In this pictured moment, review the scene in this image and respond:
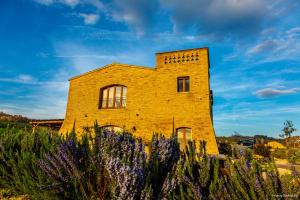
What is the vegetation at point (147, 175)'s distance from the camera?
175cm

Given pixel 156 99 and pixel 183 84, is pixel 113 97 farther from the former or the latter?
pixel 183 84

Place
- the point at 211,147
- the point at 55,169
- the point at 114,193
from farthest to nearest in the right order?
the point at 211,147, the point at 55,169, the point at 114,193

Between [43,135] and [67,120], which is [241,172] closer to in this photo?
[43,135]

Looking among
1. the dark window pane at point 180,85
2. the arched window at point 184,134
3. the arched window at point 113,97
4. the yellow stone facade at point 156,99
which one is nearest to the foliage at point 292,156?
the yellow stone facade at point 156,99

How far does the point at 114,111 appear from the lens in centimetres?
1580

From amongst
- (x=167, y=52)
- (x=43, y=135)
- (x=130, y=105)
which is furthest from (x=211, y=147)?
(x=43, y=135)

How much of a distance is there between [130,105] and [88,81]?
444 cm

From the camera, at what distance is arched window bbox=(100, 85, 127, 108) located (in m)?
16.1

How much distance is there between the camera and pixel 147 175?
6.46 ft

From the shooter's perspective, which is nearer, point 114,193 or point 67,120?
point 114,193

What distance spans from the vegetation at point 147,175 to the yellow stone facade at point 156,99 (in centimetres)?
1098

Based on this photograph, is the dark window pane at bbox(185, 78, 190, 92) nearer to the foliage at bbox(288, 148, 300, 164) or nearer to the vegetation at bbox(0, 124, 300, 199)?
the foliage at bbox(288, 148, 300, 164)

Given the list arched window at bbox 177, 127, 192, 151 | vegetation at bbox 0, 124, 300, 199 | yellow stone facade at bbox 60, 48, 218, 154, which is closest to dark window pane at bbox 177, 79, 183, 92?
yellow stone facade at bbox 60, 48, 218, 154

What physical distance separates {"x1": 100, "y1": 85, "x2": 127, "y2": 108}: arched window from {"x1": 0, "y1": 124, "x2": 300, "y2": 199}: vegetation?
13268 mm
